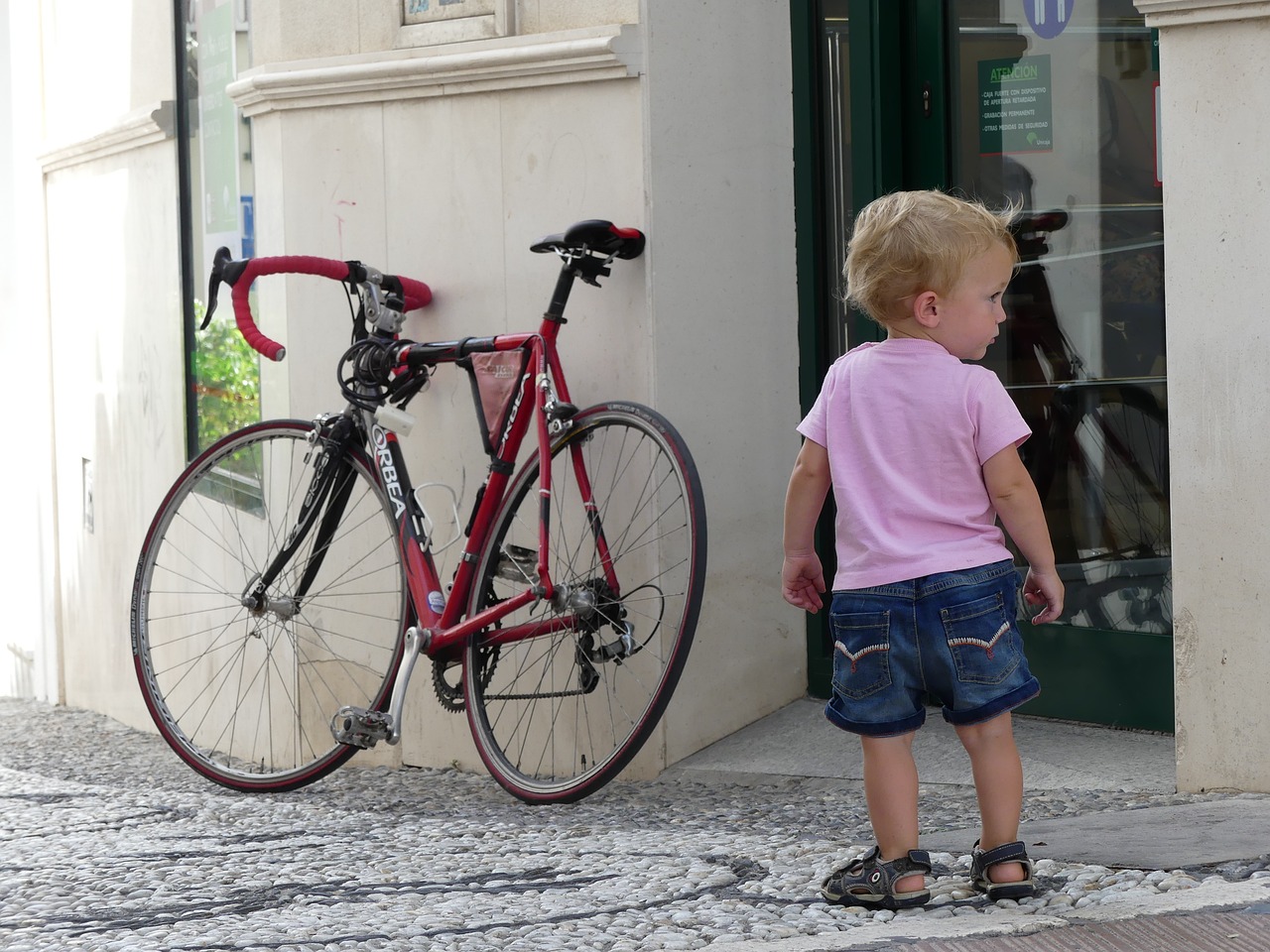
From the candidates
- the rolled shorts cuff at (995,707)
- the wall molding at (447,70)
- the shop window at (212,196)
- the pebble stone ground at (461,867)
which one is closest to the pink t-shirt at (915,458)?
the rolled shorts cuff at (995,707)

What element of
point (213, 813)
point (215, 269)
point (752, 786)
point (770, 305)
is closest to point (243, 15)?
point (215, 269)

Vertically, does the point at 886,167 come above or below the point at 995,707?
above

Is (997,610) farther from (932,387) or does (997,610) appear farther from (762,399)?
(762,399)

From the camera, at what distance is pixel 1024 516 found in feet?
9.53

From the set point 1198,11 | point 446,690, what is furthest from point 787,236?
point 446,690

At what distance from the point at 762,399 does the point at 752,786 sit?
1120 millimetres

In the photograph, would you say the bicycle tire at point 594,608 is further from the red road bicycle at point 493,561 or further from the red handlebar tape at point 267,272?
the red handlebar tape at point 267,272

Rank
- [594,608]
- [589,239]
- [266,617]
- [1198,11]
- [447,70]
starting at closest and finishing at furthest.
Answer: [1198,11] → [594,608] → [589,239] → [447,70] → [266,617]

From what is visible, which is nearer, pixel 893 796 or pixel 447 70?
pixel 893 796

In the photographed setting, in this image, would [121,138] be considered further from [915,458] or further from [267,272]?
[915,458]

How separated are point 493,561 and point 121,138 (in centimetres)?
367

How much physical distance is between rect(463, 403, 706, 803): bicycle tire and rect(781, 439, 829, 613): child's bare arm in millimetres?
923

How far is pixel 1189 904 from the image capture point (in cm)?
274

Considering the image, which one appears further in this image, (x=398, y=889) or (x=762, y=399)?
(x=762, y=399)
